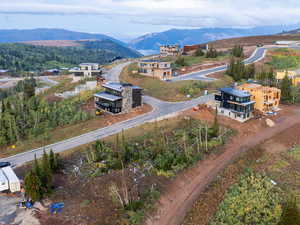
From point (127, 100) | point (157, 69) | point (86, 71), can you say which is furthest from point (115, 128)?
point (86, 71)

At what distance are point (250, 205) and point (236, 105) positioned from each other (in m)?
22.9

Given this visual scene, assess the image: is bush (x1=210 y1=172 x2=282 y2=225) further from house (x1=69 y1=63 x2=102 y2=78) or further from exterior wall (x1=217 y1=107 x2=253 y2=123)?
house (x1=69 y1=63 x2=102 y2=78)

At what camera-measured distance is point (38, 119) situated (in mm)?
49656

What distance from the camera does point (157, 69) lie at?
7369 cm

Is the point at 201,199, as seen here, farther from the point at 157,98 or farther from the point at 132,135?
the point at 157,98

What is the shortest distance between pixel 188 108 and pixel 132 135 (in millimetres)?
14486

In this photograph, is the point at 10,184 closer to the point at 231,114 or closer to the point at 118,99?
the point at 118,99

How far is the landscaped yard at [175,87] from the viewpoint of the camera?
5903 cm

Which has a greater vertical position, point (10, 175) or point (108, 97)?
point (108, 97)

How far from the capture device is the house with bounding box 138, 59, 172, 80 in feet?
240

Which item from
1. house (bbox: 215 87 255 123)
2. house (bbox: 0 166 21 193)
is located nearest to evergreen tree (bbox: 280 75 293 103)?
house (bbox: 215 87 255 123)

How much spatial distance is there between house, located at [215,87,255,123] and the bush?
1745 cm

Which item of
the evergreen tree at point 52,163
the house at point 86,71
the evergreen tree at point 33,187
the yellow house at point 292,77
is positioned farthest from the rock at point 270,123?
the house at point 86,71

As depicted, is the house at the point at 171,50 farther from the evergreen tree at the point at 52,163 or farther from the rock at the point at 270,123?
the evergreen tree at the point at 52,163
